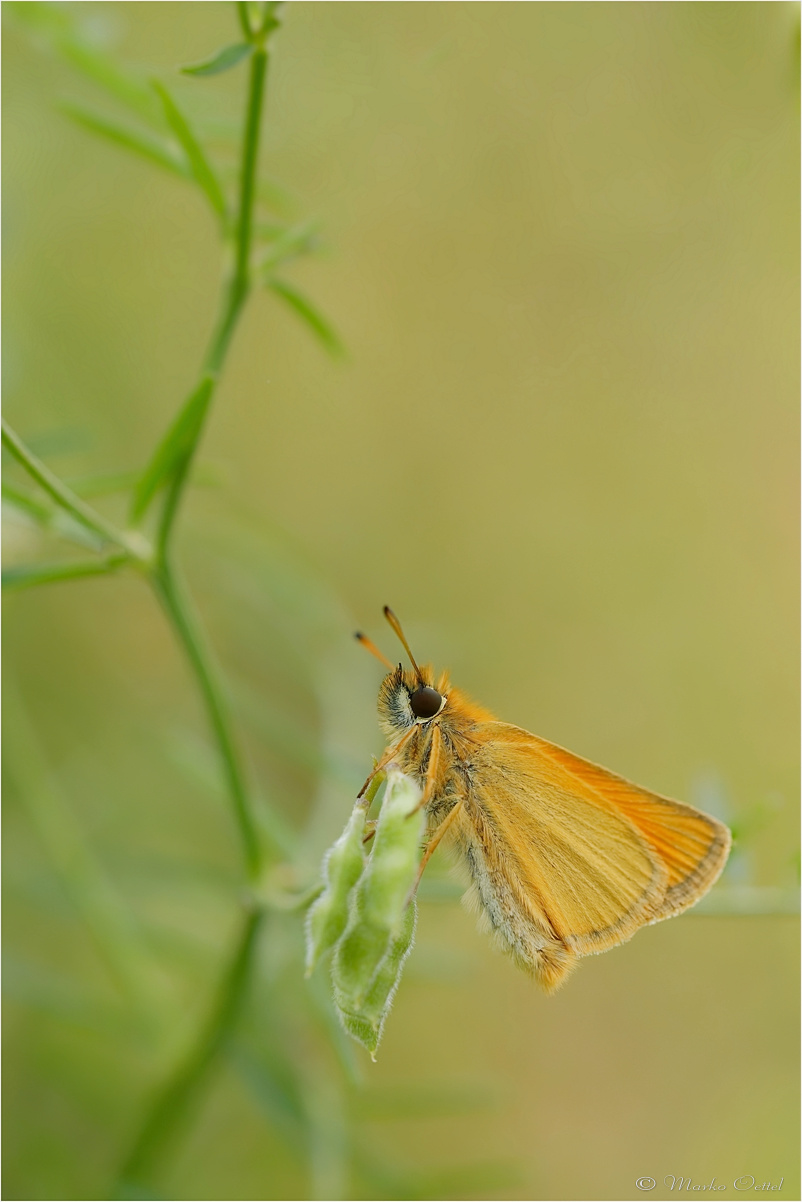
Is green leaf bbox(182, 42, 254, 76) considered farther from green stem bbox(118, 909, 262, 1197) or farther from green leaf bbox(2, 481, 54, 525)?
green stem bbox(118, 909, 262, 1197)

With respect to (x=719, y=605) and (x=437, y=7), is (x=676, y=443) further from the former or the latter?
(x=437, y=7)

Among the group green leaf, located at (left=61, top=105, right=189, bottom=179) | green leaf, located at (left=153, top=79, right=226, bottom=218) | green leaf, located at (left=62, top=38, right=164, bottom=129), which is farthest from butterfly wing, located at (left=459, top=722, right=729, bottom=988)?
green leaf, located at (left=62, top=38, right=164, bottom=129)

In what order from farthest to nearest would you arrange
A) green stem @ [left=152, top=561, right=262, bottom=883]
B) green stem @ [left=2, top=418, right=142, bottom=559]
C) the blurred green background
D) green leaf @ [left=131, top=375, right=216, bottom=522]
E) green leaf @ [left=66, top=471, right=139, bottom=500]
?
1. the blurred green background
2. green leaf @ [left=66, top=471, right=139, bottom=500]
3. green stem @ [left=152, top=561, right=262, bottom=883]
4. green leaf @ [left=131, top=375, right=216, bottom=522]
5. green stem @ [left=2, top=418, right=142, bottom=559]

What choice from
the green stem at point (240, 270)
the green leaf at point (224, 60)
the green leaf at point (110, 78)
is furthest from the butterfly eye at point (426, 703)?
the green leaf at point (110, 78)

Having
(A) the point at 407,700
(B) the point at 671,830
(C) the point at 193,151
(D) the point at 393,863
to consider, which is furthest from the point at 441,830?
(C) the point at 193,151

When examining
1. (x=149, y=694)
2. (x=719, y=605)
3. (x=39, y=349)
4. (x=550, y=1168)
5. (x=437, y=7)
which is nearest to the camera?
(x=39, y=349)

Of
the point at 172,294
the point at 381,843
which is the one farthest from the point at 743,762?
the point at 381,843

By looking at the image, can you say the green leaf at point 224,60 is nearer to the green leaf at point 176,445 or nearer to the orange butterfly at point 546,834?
the green leaf at point 176,445
